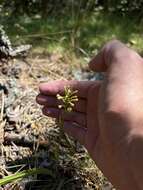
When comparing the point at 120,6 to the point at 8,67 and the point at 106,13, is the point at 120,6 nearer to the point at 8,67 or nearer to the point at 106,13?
the point at 106,13

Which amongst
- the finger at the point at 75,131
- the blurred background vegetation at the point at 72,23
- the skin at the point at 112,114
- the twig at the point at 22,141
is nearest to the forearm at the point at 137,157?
the skin at the point at 112,114

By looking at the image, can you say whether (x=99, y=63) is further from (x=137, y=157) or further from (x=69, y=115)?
(x=137, y=157)

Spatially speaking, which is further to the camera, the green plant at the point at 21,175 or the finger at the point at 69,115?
the finger at the point at 69,115

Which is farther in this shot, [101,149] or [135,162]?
[101,149]

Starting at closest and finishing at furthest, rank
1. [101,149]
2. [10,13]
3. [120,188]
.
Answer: [120,188], [101,149], [10,13]

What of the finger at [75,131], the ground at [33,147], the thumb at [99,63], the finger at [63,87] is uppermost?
the thumb at [99,63]

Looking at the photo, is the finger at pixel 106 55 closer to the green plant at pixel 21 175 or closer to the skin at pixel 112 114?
the skin at pixel 112 114

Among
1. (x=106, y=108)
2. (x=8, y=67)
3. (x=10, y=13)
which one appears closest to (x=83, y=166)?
(x=106, y=108)
